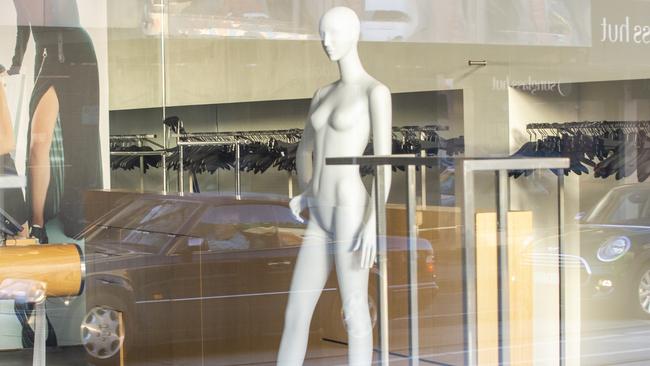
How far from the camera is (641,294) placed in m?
5.67

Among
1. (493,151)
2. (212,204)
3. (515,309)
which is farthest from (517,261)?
(212,204)

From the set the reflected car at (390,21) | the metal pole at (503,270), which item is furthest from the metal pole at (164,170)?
the metal pole at (503,270)

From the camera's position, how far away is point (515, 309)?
4090 mm

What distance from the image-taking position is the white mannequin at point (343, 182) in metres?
3.84

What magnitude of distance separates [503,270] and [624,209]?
7.13 feet

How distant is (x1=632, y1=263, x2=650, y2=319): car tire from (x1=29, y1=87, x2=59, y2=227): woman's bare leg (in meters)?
3.18

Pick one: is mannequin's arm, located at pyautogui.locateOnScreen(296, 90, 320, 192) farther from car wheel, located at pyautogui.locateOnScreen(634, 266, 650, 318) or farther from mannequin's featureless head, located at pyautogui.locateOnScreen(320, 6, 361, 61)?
car wheel, located at pyautogui.locateOnScreen(634, 266, 650, 318)

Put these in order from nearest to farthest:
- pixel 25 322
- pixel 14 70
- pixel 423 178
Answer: pixel 423 178 < pixel 25 322 < pixel 14 70

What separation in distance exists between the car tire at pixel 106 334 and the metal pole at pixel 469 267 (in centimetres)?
191

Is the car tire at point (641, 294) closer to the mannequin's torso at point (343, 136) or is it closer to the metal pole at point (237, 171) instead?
the metal pole at point (237, 171)

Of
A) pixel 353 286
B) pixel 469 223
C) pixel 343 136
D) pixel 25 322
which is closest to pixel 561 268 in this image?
pixel 469 223

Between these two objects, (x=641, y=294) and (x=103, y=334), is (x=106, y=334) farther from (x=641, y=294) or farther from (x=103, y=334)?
(x=641, y=294)

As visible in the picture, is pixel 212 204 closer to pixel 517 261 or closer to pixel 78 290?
pixel 78 290

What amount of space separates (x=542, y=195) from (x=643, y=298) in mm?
983
